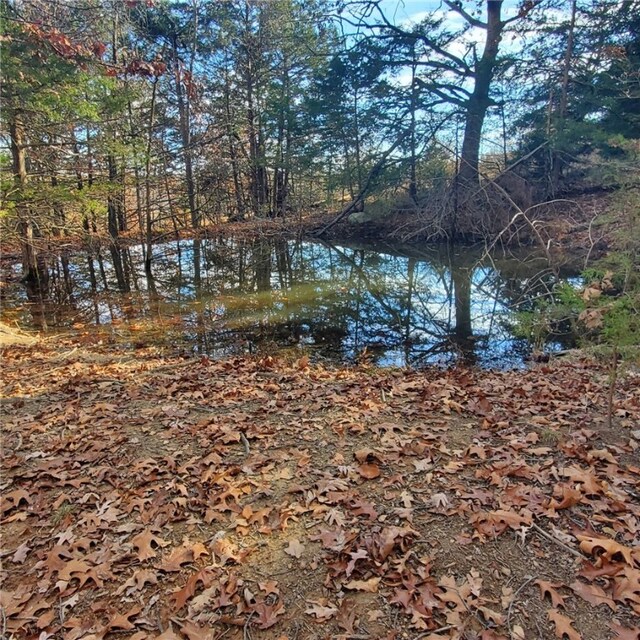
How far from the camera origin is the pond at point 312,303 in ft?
26.9

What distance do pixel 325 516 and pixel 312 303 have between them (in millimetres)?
8326

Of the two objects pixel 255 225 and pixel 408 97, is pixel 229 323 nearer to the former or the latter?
pixel 408 97

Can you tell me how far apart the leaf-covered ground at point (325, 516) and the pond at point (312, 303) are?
2.44m

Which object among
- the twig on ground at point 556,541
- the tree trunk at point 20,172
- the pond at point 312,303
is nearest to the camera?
the twig on ground at point 556,541

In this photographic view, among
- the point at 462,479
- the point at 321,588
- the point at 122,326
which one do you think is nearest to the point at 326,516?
the point at 321,588

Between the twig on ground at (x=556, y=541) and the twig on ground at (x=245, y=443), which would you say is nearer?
the twig on ground at (x=556, y=541)

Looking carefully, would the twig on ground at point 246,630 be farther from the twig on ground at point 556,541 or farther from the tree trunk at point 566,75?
the tree trunk at point 566,75

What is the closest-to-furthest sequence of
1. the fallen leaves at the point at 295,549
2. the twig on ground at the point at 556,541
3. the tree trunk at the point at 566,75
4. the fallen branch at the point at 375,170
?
1. the twig on ground at the point at 556,541
2. the fallen leaves at the point at 295,549
3. the tree trunk at the point at 566,75
4. the fallen branch at the point at 375,170

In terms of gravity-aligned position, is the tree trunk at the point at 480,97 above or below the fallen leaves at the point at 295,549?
above

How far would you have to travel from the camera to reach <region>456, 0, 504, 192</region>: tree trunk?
16219 millimetres

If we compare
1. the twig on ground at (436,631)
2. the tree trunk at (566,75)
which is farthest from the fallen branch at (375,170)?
the twig on ground at (436,631)

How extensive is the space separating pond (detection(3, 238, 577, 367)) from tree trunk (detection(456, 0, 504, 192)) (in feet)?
10.5

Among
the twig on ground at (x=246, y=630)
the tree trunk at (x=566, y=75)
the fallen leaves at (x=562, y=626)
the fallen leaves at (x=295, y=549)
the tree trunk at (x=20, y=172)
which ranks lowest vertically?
the twig on ground at (x=246, y=630)

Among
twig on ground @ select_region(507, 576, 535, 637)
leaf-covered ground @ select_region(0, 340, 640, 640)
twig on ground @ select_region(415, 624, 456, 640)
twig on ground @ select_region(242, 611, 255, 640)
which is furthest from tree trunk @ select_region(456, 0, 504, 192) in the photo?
twig on ground @ select_region(242, 611, 255, 640)
